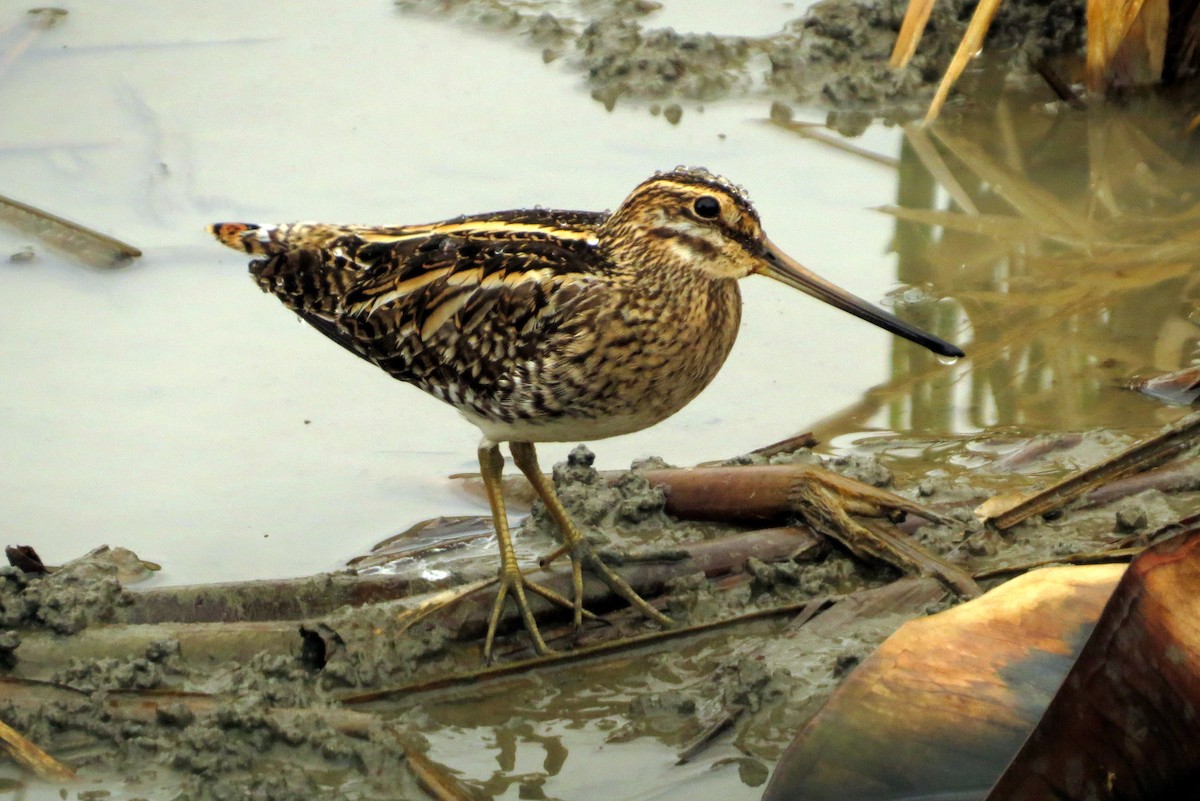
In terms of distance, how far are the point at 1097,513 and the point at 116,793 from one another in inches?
105

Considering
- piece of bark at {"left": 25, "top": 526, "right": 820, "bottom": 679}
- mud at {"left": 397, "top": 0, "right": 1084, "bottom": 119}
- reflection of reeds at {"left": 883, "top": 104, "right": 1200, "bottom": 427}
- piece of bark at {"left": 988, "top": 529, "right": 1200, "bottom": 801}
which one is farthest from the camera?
mud at {"left": 397, "top": 0, "right": 1084, "bottom": 119}

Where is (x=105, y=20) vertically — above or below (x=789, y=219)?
above

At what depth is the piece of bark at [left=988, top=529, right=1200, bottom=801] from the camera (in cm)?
266

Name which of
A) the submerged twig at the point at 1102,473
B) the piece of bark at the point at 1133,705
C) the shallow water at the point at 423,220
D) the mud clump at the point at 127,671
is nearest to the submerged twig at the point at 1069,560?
the submerged twig at the point at 1102,473

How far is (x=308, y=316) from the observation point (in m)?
4.54

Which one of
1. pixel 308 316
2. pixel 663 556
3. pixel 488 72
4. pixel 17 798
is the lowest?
pixel 17 798

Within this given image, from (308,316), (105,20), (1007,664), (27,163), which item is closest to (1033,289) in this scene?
(308,316)

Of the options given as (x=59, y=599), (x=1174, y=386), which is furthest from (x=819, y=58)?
(x=59, y=599)

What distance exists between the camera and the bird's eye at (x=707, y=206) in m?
3.98

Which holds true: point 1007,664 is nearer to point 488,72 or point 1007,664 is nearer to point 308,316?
point 308,316

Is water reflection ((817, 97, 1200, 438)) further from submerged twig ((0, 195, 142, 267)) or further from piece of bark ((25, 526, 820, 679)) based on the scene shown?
submerged twig ((0, 195, 142, 267))

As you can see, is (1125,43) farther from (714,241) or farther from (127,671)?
(127,671)

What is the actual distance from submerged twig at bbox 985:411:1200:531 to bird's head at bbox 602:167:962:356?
0.54 metres

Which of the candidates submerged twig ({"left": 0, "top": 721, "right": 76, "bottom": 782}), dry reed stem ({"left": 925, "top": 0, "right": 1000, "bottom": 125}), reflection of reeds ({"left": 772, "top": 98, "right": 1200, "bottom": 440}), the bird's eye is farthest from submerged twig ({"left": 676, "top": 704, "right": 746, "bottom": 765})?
dry reed stem ({"left": 925, "top": 0, "right": 1000, "bottom": 125})
